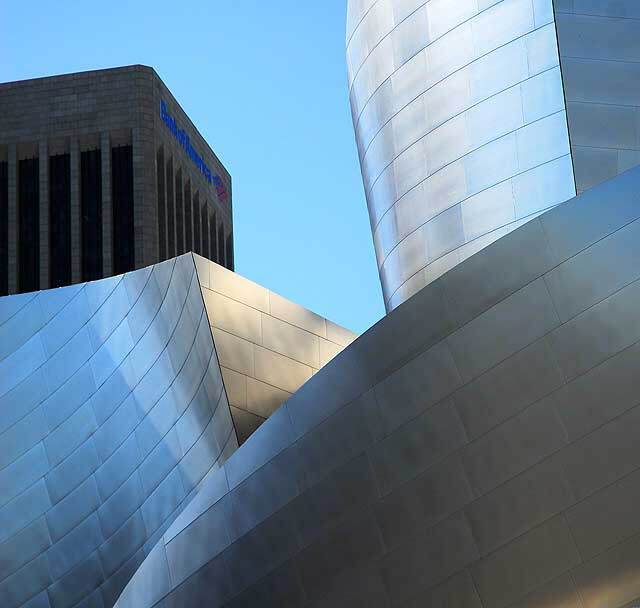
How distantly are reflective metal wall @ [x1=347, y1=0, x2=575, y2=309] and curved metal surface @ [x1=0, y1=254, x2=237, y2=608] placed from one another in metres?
3.73

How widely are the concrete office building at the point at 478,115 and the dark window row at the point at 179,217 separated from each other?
6034cm

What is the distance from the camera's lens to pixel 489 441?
1446 centimetres

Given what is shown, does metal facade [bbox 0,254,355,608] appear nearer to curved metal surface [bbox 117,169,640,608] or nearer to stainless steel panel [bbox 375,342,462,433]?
curved metal surface [bbox 117,169,640,608]

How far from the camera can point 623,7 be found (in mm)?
19109

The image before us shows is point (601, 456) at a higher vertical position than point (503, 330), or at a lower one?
lower

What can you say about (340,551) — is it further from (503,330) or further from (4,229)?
(4,229)

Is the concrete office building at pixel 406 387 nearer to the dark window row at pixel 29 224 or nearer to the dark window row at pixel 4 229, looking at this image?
the dark window row at pixel 4 229

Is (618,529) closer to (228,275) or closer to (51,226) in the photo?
(228,275)

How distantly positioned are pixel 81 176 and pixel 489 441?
2807 inches

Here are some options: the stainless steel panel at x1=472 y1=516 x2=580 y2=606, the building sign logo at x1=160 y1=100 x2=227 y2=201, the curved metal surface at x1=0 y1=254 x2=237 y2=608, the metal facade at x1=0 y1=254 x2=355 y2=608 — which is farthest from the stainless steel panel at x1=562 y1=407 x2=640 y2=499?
the building sign logo at x1=160 y1=100 x2=227 y2=201

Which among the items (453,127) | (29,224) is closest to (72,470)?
(453,127)

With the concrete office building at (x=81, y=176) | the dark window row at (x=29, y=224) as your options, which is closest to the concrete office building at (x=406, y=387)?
the concrete office building at (x=81, y=176)

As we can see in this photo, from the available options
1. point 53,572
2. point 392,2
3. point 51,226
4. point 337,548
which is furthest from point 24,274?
point 337,548

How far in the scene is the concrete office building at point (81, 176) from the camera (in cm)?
8112
